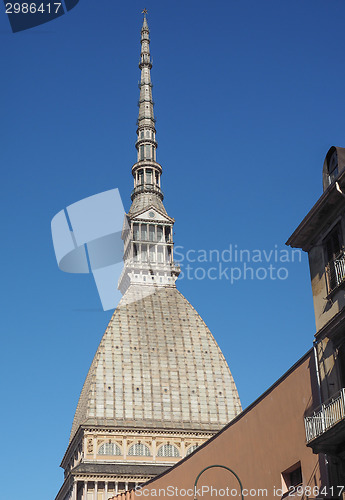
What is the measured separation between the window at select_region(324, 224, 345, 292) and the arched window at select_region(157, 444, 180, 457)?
71.9m

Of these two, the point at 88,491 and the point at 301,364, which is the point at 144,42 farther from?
the point at 301,364

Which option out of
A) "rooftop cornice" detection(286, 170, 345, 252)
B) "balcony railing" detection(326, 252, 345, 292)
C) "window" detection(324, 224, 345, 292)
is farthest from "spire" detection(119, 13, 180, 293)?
"balcony railing" detection(326, 252, 345, 292)

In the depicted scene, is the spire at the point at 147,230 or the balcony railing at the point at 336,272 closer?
the balcony railing at the point at 336,272

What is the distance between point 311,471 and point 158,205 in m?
98.9

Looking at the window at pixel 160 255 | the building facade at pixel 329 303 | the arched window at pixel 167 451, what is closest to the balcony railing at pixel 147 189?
the window at pixel 160 255

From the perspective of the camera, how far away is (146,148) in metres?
130

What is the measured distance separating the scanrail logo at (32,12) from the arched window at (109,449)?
242 feet

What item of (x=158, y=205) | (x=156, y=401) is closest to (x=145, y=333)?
(x=156, y=401)

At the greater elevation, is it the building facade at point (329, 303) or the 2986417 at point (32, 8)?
the 2986417 at point (32, 8)

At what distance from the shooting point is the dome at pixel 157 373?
4026 inches

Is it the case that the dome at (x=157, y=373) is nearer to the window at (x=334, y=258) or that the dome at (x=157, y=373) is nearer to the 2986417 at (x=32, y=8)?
the window at (x=334, y=258)

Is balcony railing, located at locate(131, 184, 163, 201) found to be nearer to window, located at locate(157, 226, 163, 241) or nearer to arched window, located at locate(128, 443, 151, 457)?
window, located at locate(157, 226, 163, 241)

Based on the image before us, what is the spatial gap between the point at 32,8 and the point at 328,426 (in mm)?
17242

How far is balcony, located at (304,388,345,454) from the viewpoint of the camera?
79.9 ft
